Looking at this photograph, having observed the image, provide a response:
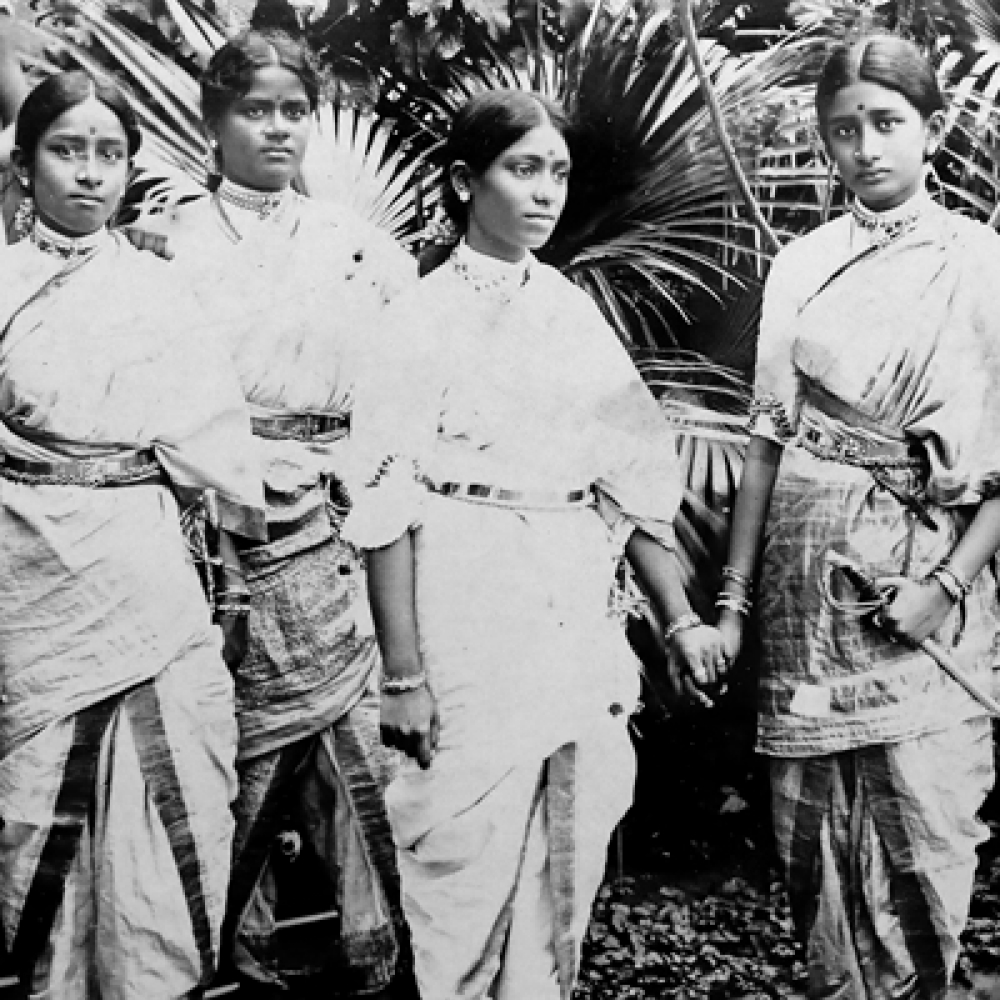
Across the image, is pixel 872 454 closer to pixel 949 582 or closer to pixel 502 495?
pixel 949 582

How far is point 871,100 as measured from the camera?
3.81 metres

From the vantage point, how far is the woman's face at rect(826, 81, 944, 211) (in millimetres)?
3803

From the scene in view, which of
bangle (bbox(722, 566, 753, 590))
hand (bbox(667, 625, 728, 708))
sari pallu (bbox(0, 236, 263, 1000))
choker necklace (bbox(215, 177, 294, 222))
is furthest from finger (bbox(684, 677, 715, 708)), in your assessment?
choker necklace (bbox(215, 177, 294, 222))

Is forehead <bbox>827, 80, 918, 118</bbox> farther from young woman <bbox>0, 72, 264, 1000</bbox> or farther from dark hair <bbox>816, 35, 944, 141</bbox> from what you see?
young woman <bbox>0, 72, 264, 1000</bbox>

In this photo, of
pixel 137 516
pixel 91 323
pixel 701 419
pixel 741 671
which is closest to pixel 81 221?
pixel 91 323

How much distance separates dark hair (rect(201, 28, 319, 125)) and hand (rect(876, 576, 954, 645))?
1.63 meters

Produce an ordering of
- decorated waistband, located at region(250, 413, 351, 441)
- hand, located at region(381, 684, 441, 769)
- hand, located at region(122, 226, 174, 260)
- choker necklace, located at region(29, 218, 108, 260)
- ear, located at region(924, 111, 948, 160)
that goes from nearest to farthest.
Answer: hand, located at region(381, 684, 441, 769)
choker necklace, located at region(29, 218, 108, 260)
hand, located at region(122, 226, 174, 260)
decorated waistband, located at region(250, 413, 351, 441)
ear, located at region(924, 111, 948, 160)

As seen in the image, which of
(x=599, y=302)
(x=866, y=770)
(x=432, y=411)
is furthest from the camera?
(x=599, y=302)

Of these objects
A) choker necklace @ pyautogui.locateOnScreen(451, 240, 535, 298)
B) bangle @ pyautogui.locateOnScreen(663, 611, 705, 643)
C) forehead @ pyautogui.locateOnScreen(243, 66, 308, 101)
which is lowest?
bangle @ pyautogui.locateOnScreen(663, 611, 705, 643)

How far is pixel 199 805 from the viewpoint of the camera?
3611 millimetres

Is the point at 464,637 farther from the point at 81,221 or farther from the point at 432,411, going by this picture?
the point at 81,221

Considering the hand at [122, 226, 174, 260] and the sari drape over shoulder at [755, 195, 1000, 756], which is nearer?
the hand at [122, 226, 174, 260]

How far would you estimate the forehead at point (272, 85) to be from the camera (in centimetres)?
373

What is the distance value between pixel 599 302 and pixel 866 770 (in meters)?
1.19
